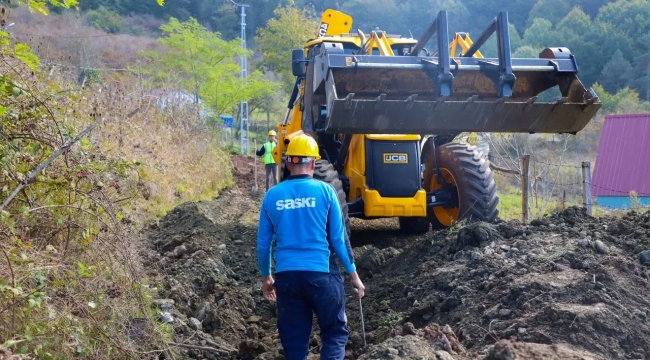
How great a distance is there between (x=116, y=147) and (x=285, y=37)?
92.8 ft

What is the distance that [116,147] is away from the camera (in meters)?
13.8

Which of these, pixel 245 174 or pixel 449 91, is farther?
pixel 245 174

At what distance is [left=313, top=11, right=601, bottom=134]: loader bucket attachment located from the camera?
25.6ft

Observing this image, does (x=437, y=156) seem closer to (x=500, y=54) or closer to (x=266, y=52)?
(x=500, y=54)

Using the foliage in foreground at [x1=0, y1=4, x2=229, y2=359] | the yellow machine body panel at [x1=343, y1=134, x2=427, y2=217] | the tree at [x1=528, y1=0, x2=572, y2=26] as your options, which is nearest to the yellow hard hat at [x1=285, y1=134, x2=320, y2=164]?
the foliage in foreground at [x1=0, y1=4, x2=229, y2=359]

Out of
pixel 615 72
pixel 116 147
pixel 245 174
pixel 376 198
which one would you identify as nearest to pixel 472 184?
pixel 376 198

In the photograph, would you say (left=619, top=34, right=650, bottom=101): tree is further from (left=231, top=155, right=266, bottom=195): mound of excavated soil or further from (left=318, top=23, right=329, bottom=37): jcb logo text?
(left=318, top=23, right=329, bottom=37): jcb logo text

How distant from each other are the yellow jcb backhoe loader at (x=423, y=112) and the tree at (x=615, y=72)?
4716 centimetres

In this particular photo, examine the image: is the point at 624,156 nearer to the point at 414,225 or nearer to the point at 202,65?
the point at 202,65

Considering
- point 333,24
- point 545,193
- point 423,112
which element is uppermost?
point 333,24

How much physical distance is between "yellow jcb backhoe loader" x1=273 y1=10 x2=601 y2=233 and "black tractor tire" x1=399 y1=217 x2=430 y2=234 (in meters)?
0.02

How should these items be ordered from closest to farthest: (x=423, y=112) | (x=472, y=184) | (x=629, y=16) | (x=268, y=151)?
(x=423, y=112) < (x=472, y=184) < (x=268, y=151) < (x=629, y=16)

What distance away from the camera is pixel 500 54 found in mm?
8102

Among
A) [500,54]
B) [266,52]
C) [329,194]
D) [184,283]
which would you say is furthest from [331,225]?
[266,52]
